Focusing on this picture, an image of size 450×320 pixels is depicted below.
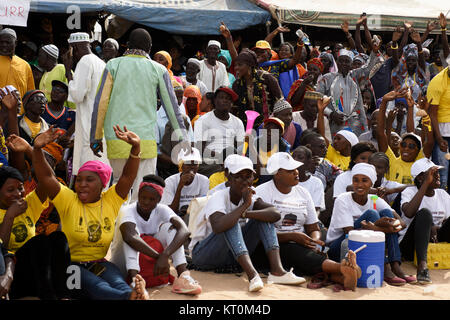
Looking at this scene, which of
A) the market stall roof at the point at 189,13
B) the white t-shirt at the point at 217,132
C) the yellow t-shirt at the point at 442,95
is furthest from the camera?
the market stall roof at the point at 189,13

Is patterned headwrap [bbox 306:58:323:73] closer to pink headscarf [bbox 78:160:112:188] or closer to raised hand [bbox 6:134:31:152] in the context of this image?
pink headscarf [bbox 78:160:112:188]

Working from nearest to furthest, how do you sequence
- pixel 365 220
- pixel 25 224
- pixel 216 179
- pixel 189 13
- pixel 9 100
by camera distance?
pixel 25 224 → pixel 365 220 → pixel 9 100 → pixel 216 179 → pixel 189 13

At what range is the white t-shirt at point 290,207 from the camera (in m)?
5.96

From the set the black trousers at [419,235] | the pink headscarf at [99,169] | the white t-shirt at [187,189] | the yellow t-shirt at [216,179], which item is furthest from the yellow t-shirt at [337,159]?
the pink headscarf at [99,169]

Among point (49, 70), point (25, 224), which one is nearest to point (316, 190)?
point (25, 224)

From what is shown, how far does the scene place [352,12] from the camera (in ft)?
43.4

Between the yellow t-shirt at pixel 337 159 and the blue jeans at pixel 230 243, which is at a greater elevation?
the yellow t-shirt at pixel 337 159

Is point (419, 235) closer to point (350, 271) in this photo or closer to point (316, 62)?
point (350, 271)

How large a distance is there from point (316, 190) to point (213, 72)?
4.31 metres

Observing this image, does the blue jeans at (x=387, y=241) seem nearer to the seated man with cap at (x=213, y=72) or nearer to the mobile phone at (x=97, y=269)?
the mobile phone at (x=97, y=269)

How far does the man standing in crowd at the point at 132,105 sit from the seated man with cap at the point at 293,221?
0.94m

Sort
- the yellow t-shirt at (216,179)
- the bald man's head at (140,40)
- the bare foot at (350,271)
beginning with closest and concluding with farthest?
the bare foot at (350,271) → the bald man's head at (140,40) → the yellow t-shirt at (216,179)

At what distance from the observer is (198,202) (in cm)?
600

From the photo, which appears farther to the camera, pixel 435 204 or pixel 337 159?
pixel 337 159
